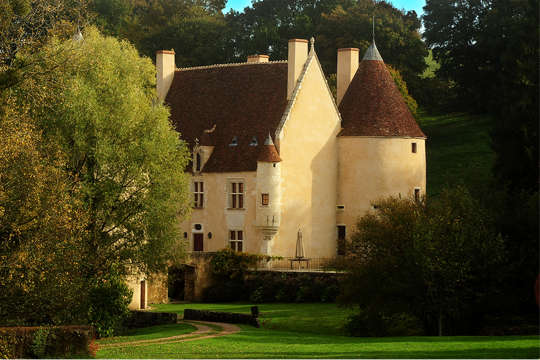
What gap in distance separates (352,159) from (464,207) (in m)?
21.2

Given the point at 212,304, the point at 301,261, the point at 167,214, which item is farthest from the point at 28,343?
the point at 301,261

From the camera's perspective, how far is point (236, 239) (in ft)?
199

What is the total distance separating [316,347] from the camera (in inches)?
1328

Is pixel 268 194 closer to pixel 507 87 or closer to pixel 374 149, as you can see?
pixel 374 149

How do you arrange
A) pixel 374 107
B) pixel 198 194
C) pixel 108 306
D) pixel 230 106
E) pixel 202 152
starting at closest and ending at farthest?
pixel 108 306, pixel 374 107, pixel 202 152, pixel 198 194, pixel 230 106

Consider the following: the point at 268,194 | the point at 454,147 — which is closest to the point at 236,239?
the point at 268,194

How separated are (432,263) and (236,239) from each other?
74.7 feet

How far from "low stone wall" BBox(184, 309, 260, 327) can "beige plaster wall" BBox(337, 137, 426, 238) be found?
46.4 feet

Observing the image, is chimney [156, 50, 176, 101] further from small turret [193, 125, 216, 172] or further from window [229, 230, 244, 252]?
window [229, 230, 244, 252]

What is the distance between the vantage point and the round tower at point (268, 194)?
58.7 m

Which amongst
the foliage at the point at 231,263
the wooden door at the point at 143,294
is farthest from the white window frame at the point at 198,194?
the wooden door at the point at 143,294

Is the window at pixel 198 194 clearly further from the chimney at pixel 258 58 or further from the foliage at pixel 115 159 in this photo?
the foliage at pixel 115 159

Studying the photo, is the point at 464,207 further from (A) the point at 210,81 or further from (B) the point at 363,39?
(B) the point at 363,39

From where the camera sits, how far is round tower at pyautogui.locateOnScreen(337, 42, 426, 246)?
60.6m
